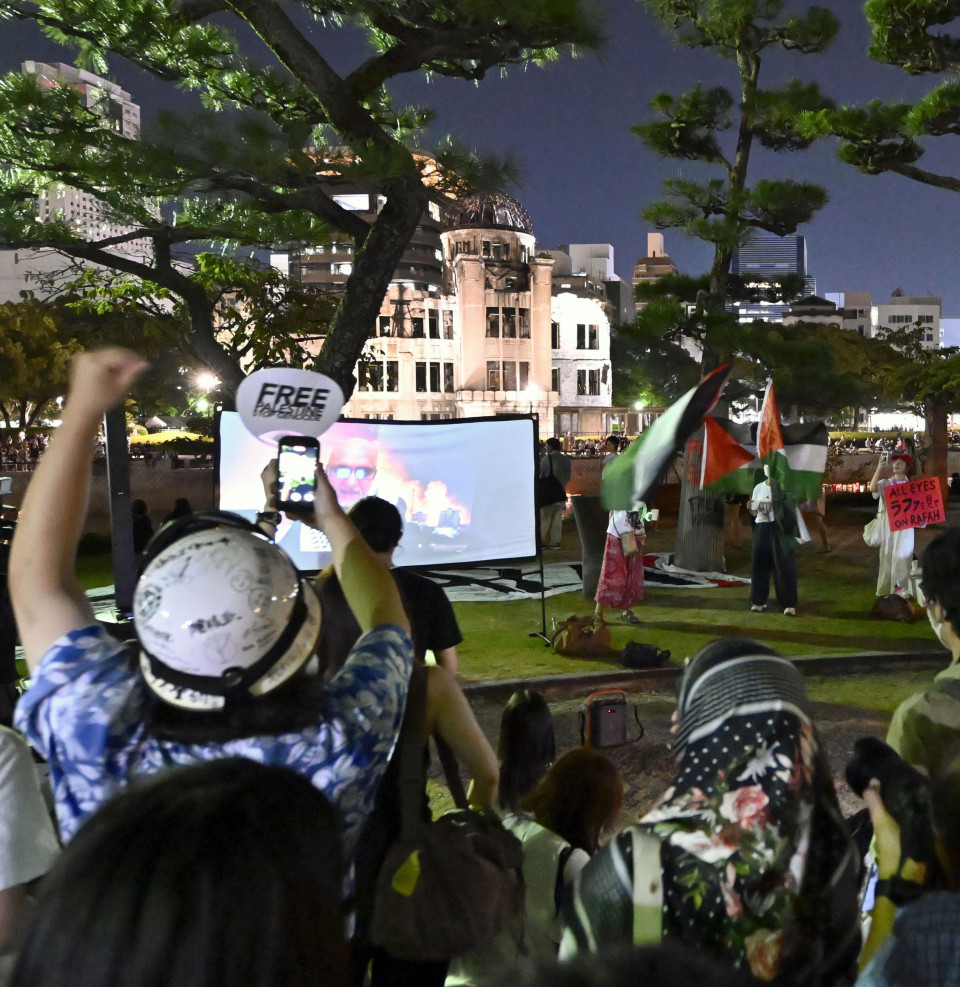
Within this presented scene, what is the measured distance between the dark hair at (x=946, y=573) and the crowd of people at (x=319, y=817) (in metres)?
0.62

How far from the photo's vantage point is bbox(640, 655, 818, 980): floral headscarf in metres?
1.54

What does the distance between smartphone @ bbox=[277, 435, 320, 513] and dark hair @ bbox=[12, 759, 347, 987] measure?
1.51 m

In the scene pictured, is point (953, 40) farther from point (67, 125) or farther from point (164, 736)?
point (164, 736)

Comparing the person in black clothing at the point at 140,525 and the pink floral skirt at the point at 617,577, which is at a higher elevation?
the person in black clothing at the point at 140,525

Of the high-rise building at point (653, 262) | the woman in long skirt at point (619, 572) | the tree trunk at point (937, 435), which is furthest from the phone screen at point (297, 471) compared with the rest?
the high-rise building at point (653, 262)

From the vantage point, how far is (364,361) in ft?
60.6

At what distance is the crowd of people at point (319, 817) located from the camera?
3.14 ft

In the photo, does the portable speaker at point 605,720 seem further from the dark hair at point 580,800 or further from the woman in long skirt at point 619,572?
the woman in long skirt at point 619,572

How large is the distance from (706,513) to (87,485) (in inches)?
463

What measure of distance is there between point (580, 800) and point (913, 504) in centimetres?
730

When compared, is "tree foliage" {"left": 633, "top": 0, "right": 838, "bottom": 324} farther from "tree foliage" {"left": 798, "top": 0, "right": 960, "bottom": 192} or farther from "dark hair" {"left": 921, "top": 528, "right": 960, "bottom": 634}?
"dark hair" {"left": 921, "top": 528, "right": 960, "bottom": 634}

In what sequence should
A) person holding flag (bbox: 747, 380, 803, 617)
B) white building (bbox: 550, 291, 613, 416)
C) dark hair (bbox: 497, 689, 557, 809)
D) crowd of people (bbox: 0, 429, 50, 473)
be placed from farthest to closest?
white building (bbox: 550, 291, 613, 416)
crowd of people (bbox: 0, 429, 50, 473)
person holding flag (bbox: 747, 380, 803, 617)
dark hair (bbox: 497, 689, 557, 809)

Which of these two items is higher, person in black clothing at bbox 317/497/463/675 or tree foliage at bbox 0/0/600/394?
tree foliage at bbox 0/0/600/394

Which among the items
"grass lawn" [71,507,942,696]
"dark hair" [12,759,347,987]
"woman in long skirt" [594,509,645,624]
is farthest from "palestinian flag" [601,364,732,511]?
"woman in long skirt" [594,509,645,624]
